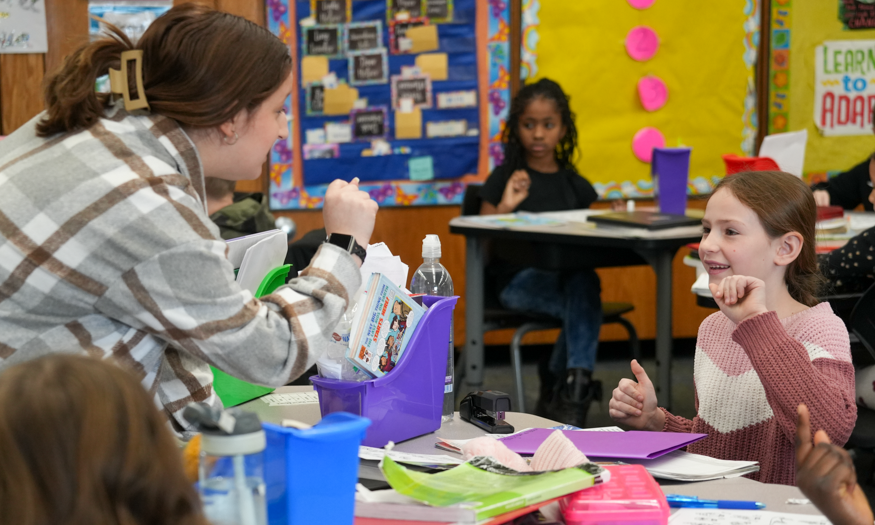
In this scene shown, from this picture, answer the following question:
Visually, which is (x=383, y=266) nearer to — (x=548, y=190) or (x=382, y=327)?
(x=382, y=327)

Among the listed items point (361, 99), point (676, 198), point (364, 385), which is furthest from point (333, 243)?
point (361, 99)

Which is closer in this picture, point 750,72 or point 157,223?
point 157,223

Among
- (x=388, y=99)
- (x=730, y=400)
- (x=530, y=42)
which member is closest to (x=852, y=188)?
(x=530, y=42)

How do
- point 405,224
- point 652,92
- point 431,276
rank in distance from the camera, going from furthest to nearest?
point 652,92, point 405,224, point 431,276

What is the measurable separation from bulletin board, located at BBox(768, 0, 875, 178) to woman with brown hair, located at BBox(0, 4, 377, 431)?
385 centimetres

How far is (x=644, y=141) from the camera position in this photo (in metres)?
4.32

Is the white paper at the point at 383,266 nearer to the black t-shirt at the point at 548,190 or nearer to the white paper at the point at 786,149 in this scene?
the white paper at the point at 786,149

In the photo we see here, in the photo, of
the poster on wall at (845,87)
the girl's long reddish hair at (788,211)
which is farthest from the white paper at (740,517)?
the poster on wall at (845,87)

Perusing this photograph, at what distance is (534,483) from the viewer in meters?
0.87

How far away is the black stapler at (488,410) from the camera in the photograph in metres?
1.26

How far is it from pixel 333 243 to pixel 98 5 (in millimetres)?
3065

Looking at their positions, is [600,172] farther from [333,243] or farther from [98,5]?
[333,243]

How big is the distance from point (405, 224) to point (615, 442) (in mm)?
3102

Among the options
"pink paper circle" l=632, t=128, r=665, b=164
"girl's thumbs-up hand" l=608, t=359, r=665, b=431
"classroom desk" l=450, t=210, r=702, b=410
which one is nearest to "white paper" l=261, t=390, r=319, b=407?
"girl's thumbs-up hand" l=608, t=359, r=665, b=431
